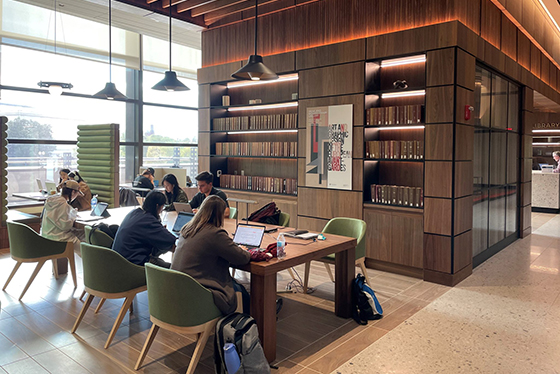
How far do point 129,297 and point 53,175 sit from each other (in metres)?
7.51

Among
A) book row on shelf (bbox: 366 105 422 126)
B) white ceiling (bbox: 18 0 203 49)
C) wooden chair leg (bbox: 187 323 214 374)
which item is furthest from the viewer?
white ceiling (bbox: 18 0 203 49)

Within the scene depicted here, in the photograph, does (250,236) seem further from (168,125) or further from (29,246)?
(168,125)

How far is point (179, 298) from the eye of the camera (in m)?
2.96

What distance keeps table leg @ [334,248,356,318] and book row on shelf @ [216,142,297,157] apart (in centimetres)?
295

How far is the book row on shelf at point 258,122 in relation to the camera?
278 inches

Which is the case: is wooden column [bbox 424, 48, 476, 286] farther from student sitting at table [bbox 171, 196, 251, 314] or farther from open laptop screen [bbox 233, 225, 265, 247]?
student sitting at table [bbox 171, 196, 251, 314]

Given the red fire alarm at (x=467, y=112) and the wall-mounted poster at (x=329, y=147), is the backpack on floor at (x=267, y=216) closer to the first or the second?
the wall-mounted poster at (x=329, y=147)

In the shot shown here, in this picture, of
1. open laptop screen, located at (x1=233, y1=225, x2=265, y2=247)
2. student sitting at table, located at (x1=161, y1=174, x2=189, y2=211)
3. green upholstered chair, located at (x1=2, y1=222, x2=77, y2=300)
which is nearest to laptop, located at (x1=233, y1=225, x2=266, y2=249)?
open laptop screen, located at (x1=233, y1=225, x2=265, y2=247)

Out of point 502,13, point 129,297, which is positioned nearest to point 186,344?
point 129,297

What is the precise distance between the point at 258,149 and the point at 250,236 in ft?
12.6

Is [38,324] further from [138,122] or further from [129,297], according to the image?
[138,122]

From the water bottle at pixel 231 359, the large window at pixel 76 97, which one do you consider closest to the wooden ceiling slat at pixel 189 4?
the large window at pixel 76 97

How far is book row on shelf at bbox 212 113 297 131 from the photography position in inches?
278

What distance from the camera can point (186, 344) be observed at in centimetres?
372
